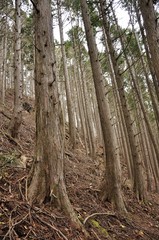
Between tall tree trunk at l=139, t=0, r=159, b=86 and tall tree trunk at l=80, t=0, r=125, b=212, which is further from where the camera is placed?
tall tree trunk at l=80, t=0, r=125, b=212

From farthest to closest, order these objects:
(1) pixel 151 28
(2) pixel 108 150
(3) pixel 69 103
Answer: (3) pixel 69 103 < (2) pixel 108 150 < (1) pixel 151 28

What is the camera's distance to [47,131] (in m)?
3.52

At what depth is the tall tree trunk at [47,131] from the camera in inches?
130

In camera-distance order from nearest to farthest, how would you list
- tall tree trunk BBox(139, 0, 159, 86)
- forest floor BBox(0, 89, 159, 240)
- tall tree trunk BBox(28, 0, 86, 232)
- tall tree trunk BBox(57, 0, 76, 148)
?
forest floor BBox(0, 89, 159, 240)
tall tree trunk BBox(28, 0, 86, 232)
tall tree trunk BBox(139, 0, 159, 86)
tall tree trunk BBox(57, 0, 76, 148)

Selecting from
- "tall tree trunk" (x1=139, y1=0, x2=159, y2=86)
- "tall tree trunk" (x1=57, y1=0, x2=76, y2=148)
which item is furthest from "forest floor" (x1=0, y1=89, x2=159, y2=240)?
"tall tree trunk" (x1=57, y1=0, x2=76, y2=148)

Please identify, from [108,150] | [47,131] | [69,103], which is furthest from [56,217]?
[69,103]

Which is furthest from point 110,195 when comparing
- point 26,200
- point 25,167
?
point 26,200

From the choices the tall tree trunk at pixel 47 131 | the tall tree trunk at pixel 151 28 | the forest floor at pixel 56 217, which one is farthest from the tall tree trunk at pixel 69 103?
the tall tree trunk at pixel 151 28

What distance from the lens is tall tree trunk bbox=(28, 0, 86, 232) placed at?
3.29 metres

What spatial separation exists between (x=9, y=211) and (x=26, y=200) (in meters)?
0.37

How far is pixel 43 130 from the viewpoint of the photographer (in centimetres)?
353

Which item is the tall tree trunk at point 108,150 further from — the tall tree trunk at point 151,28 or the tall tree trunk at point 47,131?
the tall tree trunk at point 151,28

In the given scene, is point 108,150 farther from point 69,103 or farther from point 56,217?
point 69,103

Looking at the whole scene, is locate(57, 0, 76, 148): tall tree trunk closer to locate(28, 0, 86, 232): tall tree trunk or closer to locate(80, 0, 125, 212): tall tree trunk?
locate(80, 0, 125, 212): tall tree trunk
